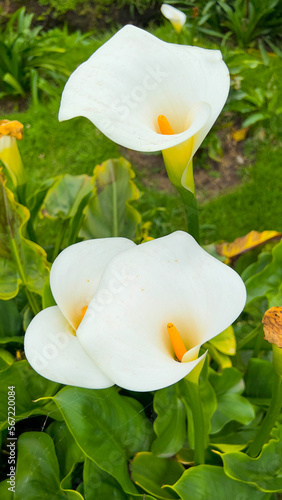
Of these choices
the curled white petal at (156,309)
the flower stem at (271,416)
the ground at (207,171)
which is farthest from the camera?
the ground at (207,171)

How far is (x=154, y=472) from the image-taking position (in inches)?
41.7

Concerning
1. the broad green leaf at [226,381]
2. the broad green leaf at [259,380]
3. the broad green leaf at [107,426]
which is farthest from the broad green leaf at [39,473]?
the broad green leaf at [259,380]

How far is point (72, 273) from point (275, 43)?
2096 millimetres

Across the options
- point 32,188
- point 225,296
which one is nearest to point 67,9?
point 32,188

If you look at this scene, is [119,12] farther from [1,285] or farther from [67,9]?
[1,285]

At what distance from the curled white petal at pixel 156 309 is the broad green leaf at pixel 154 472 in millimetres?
375

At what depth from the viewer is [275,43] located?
8.17 feet

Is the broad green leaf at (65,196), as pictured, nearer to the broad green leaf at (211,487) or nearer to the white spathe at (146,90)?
the white spathe at (146,90)

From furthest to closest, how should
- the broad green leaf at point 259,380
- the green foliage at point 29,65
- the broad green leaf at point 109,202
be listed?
1. the green foliage at point 29,65
2. the broad green leaf at point 109,202
3. the broad green leaf at point 259,380

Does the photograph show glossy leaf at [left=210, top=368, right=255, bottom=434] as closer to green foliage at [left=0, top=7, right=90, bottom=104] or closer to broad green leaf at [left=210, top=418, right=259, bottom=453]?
broad green leaf at [left=210, top=418, right=259, bottom=453]

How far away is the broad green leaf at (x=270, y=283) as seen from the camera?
115cm

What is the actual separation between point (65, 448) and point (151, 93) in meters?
0.75

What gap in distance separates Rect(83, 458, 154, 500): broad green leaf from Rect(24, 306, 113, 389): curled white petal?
0.31m

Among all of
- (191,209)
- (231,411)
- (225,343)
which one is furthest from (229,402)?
(191,209)
